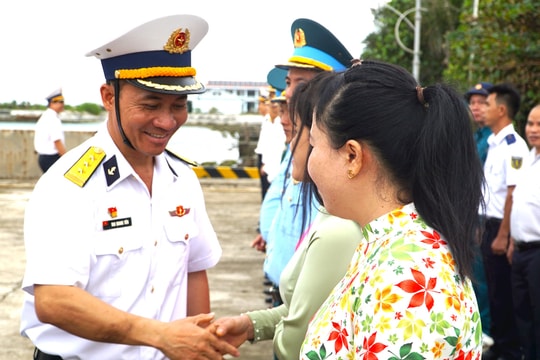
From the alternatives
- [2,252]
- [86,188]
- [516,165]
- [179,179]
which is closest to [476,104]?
[516,165]

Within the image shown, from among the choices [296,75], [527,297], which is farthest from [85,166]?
[527,297]

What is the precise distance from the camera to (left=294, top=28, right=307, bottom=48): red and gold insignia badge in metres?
4.02

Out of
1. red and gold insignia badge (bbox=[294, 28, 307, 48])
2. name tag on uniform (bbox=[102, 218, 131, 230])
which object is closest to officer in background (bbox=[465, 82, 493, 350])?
red and gold insignia badge (bbox=[294, 28, 307, 48])

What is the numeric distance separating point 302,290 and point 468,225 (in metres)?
0.65

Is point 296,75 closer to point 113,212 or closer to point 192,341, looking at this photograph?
point 113,212

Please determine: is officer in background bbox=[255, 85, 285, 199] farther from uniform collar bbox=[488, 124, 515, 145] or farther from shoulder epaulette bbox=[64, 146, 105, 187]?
shoulder epaulette bbox=[64, 146, 105, 187]

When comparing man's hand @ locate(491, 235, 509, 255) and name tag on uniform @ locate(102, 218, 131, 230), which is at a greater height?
name tag on uniform @ locate(102, 218, 131, 230)

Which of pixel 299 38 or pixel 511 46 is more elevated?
pixel 299 38

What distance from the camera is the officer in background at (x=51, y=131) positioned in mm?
10383

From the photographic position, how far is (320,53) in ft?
12.8

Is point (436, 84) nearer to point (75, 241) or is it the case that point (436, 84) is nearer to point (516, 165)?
point (75, 241)

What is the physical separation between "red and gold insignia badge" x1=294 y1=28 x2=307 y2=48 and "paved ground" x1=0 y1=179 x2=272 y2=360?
2.13 meters

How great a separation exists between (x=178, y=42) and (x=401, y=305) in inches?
53.7

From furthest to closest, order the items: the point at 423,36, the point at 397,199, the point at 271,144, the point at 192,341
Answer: the point at 423,36 < the point at 271,144 < the point at 192,341 < the point at 397,199
